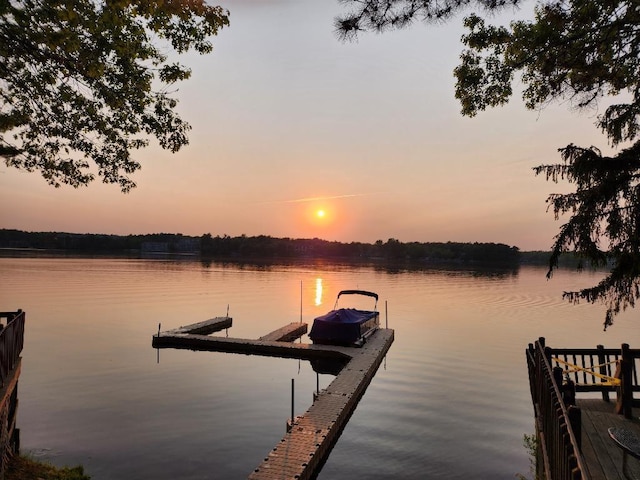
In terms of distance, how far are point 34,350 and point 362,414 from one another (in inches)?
801

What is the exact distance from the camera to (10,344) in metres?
12.2

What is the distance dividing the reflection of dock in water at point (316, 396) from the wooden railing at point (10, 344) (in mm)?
6885

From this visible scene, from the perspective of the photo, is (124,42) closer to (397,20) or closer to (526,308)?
(397,20)

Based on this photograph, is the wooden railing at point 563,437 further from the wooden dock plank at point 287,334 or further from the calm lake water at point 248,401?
the wooden dock plank at point 287,334

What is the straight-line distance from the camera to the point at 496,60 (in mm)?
10719

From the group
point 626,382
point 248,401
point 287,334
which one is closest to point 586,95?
point 626,382

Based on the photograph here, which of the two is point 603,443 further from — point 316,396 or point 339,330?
point 339,330

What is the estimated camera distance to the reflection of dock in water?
32.6ft

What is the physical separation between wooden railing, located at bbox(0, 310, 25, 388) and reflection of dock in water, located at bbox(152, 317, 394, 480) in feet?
22.6

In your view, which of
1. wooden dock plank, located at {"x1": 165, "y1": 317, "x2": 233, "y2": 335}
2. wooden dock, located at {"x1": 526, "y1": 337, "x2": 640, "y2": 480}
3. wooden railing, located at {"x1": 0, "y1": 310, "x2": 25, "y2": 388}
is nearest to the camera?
wooden dock, located at {"x1": 526, "y1": 337, "x2": 640, "y2": 480}

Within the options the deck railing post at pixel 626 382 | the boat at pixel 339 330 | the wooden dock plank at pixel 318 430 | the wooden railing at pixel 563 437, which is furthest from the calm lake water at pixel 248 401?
the wooden railing at pixel 563 437

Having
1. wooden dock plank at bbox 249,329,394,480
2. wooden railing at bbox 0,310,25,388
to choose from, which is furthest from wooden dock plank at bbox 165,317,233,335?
wooden railing at bbox 0,310,25,388

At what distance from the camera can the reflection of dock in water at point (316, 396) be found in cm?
993

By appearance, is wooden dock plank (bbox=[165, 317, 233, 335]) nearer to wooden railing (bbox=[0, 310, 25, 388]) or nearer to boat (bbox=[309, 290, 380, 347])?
boat (bbox=[309, 290, 380, 347])
